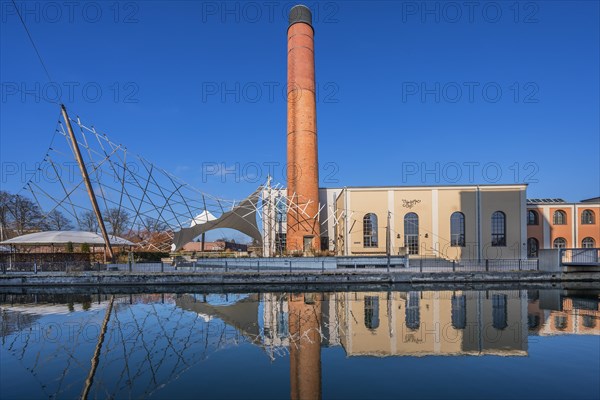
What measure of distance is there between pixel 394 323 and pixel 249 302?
7002 millimetres

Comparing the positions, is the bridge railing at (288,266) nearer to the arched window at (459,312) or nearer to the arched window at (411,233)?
the arched window at (411,233)

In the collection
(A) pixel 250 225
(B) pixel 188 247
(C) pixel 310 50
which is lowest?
(B) pixel 188 247

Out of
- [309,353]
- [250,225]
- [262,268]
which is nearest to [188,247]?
[250,225]

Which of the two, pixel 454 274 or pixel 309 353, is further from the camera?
pixel 454 274

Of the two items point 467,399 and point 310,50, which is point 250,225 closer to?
point 310,50

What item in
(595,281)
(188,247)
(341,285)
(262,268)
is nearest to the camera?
(341,285)

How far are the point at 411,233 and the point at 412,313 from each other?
22117mm

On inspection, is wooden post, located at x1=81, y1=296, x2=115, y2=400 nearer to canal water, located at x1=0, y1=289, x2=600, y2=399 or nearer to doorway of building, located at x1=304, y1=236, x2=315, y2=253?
canal water, located at x1=0, y1=289, x2=600, y2=399

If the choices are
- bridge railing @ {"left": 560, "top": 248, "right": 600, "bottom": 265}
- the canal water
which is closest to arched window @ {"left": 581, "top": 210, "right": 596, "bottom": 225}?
bridge railing @ {"left": 560, "top": 248, "right": 600, "bottom": 265}

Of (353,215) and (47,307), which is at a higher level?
(353,215)

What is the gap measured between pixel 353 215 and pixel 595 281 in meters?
17.5

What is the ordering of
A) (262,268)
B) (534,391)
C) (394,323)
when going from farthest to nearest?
(262,268) → (394,323) → (534,391)

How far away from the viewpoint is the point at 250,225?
120 ft

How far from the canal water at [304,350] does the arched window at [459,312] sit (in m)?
0.07
